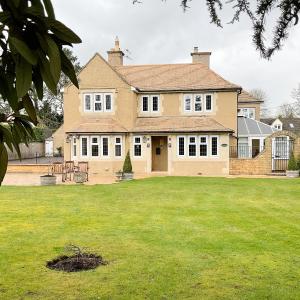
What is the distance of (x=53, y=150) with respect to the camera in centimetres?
5472

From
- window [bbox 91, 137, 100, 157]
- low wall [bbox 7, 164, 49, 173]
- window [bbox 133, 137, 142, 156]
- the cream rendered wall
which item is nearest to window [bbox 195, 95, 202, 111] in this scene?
window [bbox 133, 137, 142, 156]

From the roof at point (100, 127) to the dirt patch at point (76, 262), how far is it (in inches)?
847

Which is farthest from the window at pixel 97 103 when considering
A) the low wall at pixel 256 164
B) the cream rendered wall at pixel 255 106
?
the cream rendered wall at pixel 255 106

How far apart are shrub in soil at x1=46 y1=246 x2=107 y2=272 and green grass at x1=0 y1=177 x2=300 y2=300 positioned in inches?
8.6

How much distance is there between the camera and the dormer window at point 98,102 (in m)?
30.1

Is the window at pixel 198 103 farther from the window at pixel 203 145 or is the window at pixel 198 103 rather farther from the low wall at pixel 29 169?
the low wall at pixel 29 169

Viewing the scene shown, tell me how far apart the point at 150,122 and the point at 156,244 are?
71.3 feet

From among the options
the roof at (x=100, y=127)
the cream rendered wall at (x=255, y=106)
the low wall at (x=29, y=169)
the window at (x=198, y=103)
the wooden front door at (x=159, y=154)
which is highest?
the cream rendered wall at (x=255, y=106)

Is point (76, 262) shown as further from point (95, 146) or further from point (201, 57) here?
point (201, 57)

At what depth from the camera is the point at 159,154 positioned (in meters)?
30.7

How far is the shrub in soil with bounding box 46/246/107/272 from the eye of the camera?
7.05m

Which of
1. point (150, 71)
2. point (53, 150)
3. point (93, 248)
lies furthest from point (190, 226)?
point (53, 150)

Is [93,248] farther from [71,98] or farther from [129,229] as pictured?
[71,98]

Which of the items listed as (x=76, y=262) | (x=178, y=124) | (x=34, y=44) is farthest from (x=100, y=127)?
(x=34, y=44)
